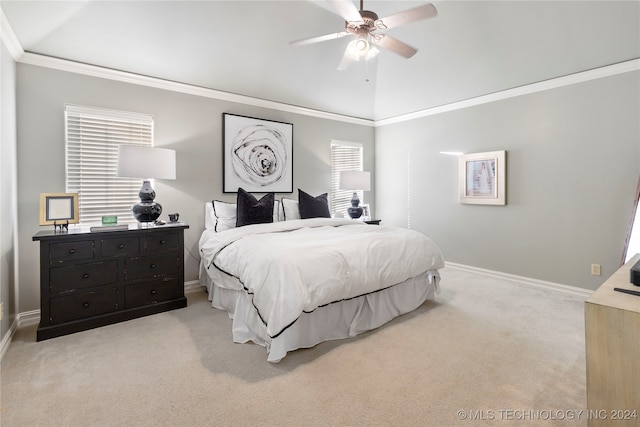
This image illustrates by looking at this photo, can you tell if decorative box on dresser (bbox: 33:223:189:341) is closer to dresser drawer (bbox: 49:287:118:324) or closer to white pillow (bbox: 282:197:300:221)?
dresser drawer (bbox: 49:287:118:324)

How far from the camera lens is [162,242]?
3166 millimetres

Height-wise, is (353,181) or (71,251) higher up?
(353,181)

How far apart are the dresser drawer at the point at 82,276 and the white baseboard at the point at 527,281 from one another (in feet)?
14.5

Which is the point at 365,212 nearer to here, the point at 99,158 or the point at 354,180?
the point at 354,180

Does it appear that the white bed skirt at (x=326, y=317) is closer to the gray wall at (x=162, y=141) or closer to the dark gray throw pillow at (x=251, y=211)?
the dark gray throw pillow at (x=251, y=211)

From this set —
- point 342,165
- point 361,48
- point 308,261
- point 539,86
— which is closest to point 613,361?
point 308,261

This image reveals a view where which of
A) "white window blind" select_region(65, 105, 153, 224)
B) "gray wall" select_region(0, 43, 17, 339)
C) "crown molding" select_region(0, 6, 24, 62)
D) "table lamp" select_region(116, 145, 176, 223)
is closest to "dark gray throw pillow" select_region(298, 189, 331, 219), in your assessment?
"table lamp" select_region(116, 145, 176, 223)

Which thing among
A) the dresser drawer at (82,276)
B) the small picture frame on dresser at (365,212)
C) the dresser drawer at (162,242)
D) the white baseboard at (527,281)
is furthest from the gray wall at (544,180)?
the dresser drawer at (82,276)

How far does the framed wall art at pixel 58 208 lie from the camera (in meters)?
2.72

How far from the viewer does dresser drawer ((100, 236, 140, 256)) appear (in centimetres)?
286

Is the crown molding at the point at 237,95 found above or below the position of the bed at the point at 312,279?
above

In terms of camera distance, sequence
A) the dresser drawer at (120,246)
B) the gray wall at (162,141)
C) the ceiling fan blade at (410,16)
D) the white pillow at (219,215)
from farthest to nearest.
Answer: the white pillow at (219,215) < the gray wall at (162,141) < the dresser drawer at (120,246) < the ceiling fan blade at (410,16)

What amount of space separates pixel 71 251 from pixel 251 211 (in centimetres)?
173

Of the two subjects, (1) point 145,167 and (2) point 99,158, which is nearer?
(1) point 145,167
